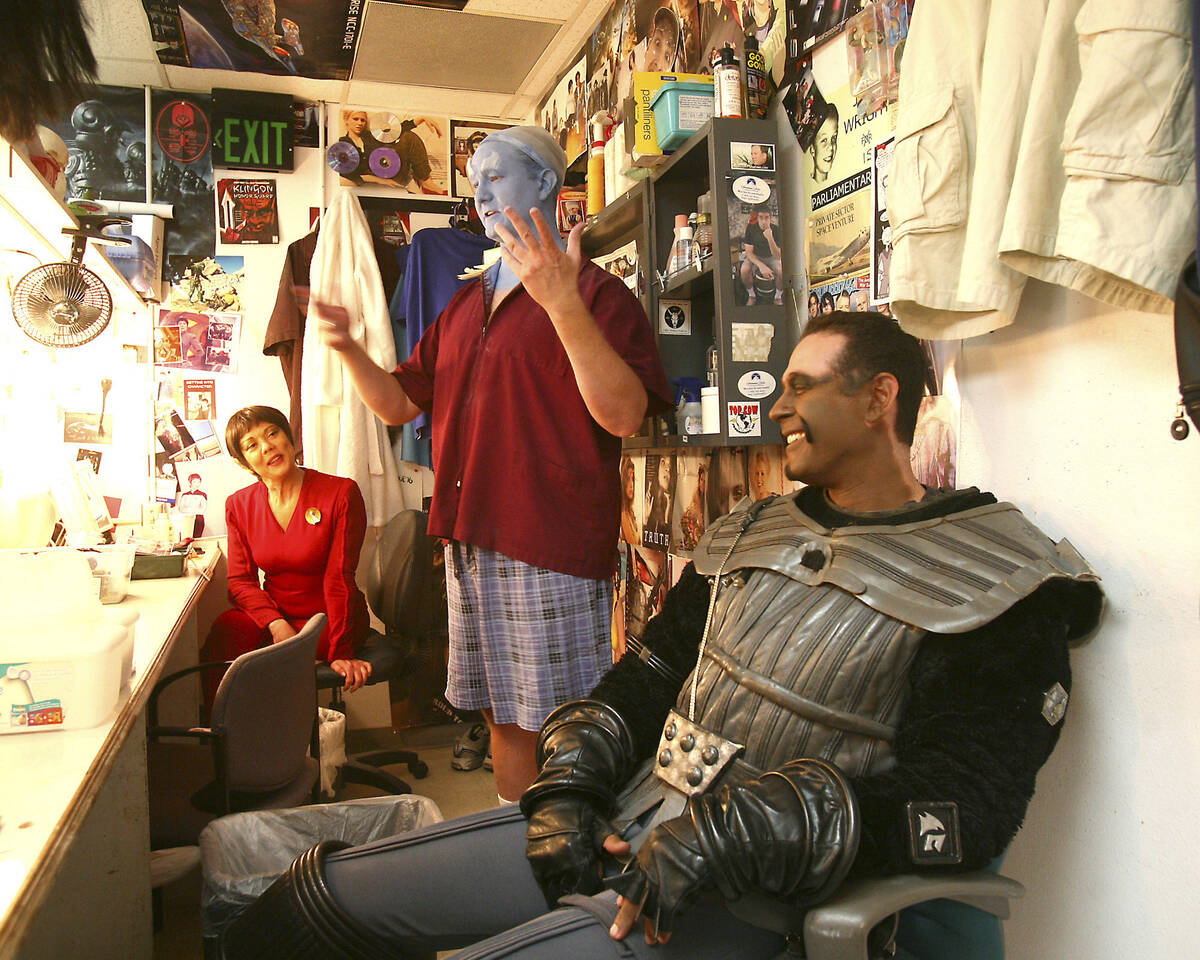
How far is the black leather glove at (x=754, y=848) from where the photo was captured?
979mm

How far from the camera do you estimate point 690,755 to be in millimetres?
1277

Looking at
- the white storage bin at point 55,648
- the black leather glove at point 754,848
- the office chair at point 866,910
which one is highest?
the white storage bin at point 55,648

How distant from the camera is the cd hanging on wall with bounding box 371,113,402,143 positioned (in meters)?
4.20

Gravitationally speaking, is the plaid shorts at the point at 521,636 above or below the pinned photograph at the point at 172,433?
below

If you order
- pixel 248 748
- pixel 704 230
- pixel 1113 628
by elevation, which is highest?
pixel 704 230

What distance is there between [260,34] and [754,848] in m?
3.58

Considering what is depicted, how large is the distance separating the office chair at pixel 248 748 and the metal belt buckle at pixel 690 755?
980mm

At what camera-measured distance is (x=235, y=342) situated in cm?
407

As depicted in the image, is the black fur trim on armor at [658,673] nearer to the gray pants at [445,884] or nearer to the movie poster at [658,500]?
the gray pants at [445,884]

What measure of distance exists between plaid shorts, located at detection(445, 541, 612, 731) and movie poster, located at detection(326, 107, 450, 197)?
282 centimetres

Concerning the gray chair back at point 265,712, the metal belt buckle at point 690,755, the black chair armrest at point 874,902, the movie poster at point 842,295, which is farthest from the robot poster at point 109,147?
the black chair armrest at point 874,902

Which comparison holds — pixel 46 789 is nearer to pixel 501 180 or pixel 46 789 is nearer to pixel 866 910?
pixel 866 910

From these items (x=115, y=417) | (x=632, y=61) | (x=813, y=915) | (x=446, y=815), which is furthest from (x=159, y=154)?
(x=813, y=915)

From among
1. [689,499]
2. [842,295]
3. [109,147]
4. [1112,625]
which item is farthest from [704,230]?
[109,147]
